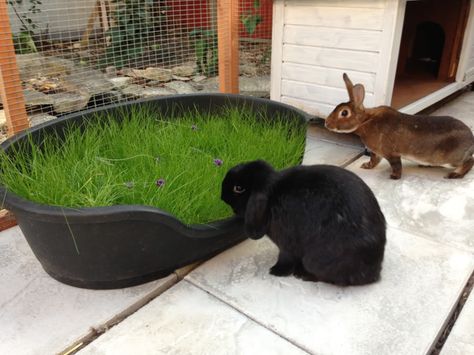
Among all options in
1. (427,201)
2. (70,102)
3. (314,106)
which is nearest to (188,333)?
(427,201)

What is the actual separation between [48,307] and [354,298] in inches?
44.2

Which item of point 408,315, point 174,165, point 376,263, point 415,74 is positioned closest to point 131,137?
point 174,165

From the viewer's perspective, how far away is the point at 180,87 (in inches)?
157

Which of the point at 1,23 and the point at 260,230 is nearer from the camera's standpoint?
the point at 260,230

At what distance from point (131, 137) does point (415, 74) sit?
124 inches

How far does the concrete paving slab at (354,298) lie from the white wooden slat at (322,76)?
1268 millimetres

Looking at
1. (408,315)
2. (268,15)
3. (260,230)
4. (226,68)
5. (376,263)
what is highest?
(268,15)

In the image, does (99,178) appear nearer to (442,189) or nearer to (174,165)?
(174,165)

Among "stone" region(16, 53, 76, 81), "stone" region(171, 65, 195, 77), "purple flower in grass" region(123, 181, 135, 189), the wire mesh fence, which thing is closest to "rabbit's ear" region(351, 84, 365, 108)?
the wire mesh fence

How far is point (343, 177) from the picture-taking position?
1654 mm

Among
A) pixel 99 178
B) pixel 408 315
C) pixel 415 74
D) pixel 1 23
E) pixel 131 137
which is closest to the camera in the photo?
pixel 408 315

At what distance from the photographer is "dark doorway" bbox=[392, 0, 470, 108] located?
3721 mm

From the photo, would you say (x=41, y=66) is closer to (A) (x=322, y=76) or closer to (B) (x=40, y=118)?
(B) (x=40, y=118)

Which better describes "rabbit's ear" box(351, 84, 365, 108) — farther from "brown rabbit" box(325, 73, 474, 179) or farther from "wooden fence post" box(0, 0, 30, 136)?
"wooden fence post" box(0, 0, 30, 136)
